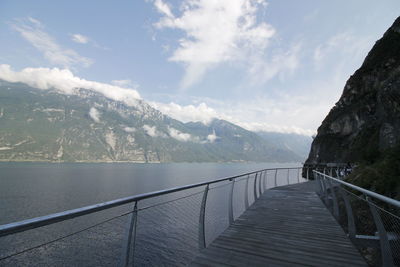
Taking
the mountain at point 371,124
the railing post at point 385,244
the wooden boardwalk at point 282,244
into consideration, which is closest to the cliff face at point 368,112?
the mountain at point 371,124

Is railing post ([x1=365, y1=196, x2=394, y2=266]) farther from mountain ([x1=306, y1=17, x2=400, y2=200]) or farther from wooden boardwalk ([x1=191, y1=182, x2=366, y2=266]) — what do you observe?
mountain ([x1=306, y1=17, x2=400, y2=200])

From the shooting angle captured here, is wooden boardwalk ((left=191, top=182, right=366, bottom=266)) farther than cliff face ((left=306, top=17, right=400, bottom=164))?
No

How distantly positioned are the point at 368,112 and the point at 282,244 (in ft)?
106

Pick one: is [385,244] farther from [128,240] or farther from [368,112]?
[368,112]

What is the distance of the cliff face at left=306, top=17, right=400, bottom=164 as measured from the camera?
64.7 feet

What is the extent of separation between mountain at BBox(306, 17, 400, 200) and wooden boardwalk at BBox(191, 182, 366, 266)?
5013 mm

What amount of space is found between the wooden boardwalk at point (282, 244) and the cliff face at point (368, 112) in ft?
52.7

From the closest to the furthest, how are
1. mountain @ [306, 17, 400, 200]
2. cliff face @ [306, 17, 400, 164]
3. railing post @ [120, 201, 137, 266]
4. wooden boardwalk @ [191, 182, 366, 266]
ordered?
1. railing post @ [120, 201, 137, 266]
2. wooden boardwalk @ [191, 182, 366, 266]
3. mountain @ [306, 17, 400, 200]
4. cliff face @ [306, 17, 400, 164]

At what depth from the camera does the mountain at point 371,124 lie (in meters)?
11.6

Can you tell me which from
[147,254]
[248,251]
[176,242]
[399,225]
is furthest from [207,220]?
[399,225]

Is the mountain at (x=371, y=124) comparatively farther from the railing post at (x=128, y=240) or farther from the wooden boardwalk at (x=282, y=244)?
the railing post at (x=128, y=240)

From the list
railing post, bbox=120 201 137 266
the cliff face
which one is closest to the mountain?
the cliff face

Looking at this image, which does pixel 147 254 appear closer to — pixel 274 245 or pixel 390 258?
pixel 274 245

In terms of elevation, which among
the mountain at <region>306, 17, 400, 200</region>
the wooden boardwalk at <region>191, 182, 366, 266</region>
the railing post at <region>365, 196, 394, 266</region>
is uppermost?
the mountain at <region>306, 17, 400, 200</region>
